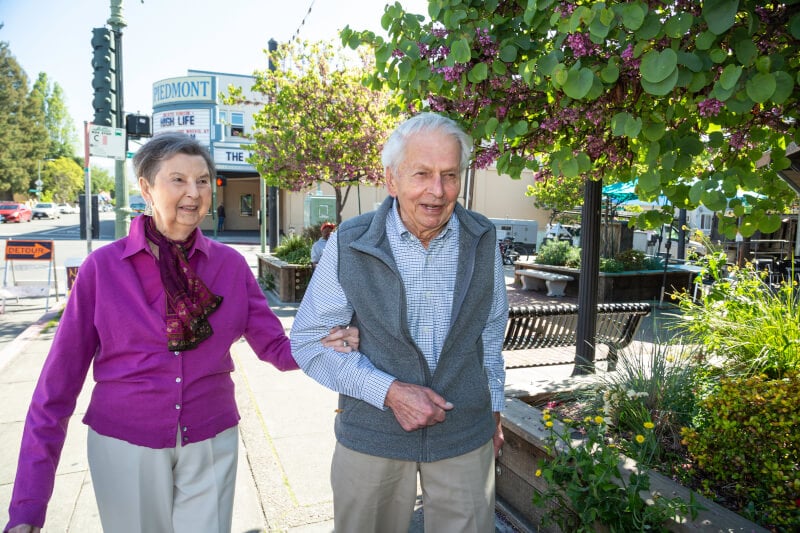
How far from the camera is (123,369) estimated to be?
1.78 metres

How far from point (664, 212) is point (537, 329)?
2645 millimetres

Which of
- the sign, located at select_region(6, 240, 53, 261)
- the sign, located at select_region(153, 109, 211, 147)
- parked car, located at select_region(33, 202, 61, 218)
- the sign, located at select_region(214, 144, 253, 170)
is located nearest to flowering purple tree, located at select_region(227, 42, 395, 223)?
the sign, located at select_region(6, 240, 53, 261)

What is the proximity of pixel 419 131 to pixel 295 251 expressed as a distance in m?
9.97

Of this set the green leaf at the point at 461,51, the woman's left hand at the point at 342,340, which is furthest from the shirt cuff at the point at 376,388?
the green leaf at the point at 461,51

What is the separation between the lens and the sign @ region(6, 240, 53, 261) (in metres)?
9.31

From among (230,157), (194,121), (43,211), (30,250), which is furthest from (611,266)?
(43,211)

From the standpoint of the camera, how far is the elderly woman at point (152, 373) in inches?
68.9

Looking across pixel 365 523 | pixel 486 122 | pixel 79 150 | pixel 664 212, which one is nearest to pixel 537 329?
pixel 664 212

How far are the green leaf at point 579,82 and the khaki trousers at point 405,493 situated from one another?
133cm

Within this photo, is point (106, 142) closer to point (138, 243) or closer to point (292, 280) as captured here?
point (292, 280)

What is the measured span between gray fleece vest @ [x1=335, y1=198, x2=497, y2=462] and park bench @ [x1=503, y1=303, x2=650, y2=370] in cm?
348

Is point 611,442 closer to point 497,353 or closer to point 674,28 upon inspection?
point 497,353

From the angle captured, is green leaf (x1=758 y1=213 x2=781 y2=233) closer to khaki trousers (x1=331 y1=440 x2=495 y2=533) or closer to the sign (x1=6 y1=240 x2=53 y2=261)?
khaki trousers (x1=331 y1=440 x2=495 y2=533)

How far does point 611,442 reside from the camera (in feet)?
9.55
